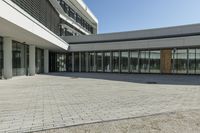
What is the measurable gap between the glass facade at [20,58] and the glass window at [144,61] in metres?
16.2

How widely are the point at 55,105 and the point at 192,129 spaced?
Answer: 16.6 feet

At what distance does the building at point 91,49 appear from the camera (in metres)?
22.5

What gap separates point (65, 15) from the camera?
4038 centimetres

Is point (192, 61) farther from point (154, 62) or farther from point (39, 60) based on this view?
point (39, 60)

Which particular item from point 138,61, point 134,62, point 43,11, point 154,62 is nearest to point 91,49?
point 134,62

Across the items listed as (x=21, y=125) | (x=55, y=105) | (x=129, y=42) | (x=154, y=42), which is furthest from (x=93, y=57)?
(x=21, y=125)

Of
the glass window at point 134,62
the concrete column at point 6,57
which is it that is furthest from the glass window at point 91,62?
the concrete column at point 6,57

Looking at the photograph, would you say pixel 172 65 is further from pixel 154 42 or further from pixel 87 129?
pixel 87 129

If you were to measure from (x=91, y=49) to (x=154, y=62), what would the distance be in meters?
9.90

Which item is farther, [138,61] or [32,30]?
[138,61]

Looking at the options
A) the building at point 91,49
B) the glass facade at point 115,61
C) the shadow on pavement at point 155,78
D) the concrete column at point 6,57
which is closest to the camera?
the shadow on pavement at point 155,78

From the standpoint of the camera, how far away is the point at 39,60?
31.2m

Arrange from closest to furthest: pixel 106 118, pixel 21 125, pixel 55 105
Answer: pixel 21 125
pixel 106 118
pixel 55 105

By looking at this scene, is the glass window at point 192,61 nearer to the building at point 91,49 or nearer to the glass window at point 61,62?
the building at point 91,49
